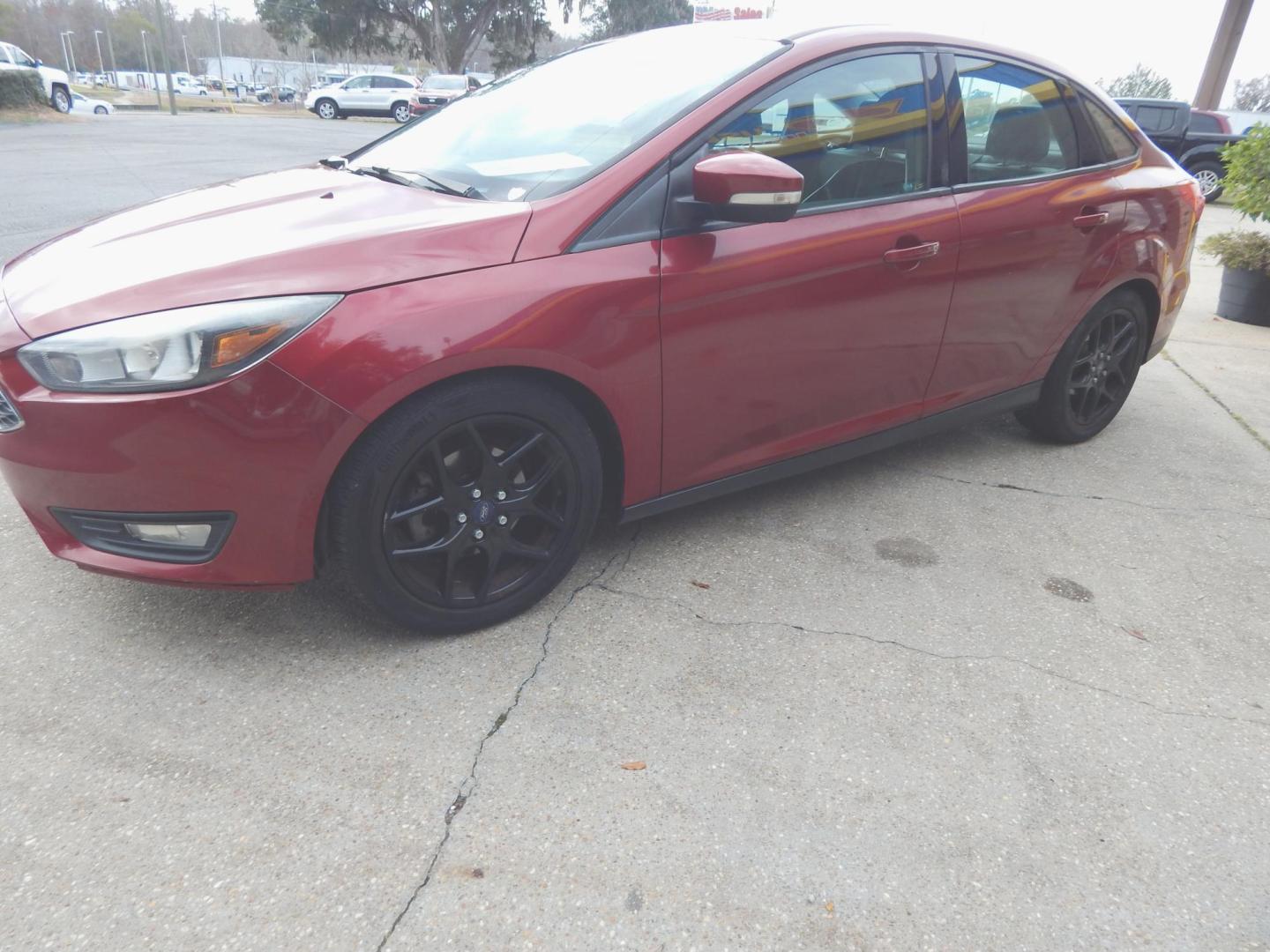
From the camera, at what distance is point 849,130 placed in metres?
2.78

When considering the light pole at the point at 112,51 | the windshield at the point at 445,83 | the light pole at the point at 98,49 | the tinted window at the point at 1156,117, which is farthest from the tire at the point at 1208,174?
the light pole at the point at 98,49

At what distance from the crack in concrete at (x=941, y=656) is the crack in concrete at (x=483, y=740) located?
0.36ft

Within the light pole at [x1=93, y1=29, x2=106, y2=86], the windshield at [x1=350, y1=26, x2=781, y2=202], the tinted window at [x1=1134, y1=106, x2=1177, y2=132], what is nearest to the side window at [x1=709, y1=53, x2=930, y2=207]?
the windshield at [x1=350, y1=26, x2=781, y2=202]

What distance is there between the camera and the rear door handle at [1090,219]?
11.1 feet

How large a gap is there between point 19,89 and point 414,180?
24509mm

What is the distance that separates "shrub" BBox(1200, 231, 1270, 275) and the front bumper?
7.38 m

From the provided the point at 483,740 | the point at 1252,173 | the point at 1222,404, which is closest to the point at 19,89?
the point at 1252,173

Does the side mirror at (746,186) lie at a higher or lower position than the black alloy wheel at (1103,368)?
higher

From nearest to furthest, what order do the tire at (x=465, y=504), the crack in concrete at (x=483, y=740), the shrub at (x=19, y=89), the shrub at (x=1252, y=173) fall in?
the crack in concrete at (x=483, y=740)
the tire at (x=465, y=504)
the shrub at (x=1252, y=173)
the shrub at (x=19, y=89)

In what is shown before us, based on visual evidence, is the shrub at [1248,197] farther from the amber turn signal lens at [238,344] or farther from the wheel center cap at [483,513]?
the amber turn signal lens at [238,344]

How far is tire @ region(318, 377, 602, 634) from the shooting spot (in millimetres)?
2121

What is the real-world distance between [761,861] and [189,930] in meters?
1.06

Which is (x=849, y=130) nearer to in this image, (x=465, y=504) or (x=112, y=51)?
(x=465, y=504)

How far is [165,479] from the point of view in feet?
6.50
